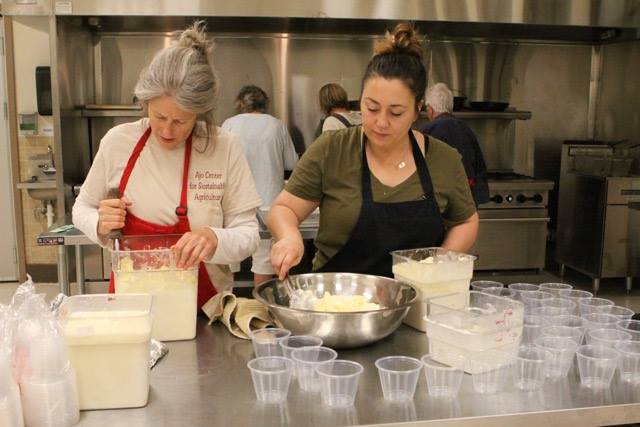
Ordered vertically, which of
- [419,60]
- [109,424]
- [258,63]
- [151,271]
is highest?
[258,63]

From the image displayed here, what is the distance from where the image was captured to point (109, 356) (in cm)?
127

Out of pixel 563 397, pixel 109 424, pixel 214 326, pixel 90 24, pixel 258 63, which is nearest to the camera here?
pixel 109 424

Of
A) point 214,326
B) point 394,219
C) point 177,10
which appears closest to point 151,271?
point 214,326

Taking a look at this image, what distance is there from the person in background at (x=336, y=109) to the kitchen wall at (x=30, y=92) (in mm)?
2287

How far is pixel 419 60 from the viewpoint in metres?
1.98

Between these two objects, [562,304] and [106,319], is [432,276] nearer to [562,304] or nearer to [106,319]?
[562,304]

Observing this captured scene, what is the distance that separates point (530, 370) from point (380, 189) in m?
0.79

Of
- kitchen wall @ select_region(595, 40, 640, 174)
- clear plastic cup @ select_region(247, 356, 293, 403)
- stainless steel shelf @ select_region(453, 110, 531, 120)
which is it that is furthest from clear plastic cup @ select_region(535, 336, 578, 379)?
kitchen wall @ select_region(595, 40, 640, 174)

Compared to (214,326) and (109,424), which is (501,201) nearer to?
(214,326)

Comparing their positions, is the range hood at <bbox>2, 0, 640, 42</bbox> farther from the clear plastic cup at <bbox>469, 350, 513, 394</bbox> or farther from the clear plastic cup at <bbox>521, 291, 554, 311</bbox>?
the clear plastic cup at <bbox>469, 350, 513, 394</bbox>

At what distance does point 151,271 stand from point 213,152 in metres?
0.50

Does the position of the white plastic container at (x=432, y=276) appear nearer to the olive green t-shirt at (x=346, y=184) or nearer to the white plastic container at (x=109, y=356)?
the olive green t-shirt at (x=346, y=184)

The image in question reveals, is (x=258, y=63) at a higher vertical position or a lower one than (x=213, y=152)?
higher

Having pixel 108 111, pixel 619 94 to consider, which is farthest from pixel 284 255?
pixel 619 94
